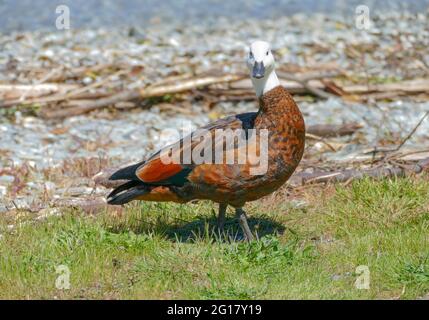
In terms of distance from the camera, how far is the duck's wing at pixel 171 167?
693cm

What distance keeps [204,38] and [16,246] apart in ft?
30.6

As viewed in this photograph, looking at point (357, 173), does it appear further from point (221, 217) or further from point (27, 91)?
point (27, 91)

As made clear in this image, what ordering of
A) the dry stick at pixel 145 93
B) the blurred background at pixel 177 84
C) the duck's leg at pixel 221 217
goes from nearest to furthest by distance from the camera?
the duck's leg at pixel 221 217
the blurred background at pixel 177 84
the dry stick at pixel 145 93

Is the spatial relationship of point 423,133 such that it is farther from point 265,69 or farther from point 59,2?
point 59,2

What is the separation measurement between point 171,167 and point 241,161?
1.83ft

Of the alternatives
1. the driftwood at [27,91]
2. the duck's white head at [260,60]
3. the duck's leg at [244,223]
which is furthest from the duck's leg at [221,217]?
the driftwood at [27,91]

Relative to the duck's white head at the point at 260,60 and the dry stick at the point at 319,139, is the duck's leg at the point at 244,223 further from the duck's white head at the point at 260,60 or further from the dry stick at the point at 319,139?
the dry stick at the point at 319,139

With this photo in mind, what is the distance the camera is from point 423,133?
36.2 ft

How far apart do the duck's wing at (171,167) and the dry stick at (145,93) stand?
16.1 ft

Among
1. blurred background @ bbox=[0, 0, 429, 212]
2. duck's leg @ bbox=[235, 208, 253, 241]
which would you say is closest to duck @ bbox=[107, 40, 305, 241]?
duck's leg @ bbox=[235, 208, 253, 241]

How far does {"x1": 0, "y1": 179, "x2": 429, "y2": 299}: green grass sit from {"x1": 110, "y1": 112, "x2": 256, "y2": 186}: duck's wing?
427 mm

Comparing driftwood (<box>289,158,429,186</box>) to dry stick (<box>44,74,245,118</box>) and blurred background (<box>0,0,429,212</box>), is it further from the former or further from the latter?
dry stick (<box>44,74,245,118</box>)

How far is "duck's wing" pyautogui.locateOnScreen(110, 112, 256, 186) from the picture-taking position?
273 inches

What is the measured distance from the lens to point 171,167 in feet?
22.8
